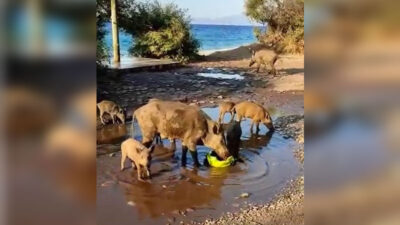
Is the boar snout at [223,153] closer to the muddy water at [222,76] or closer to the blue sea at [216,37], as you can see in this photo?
the muddy water at [222,76]

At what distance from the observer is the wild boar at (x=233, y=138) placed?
6.82ft

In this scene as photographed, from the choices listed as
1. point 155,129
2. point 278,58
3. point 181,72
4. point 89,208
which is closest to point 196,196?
point 155,129

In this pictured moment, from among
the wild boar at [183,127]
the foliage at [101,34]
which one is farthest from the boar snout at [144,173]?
the foliage at [101,34]

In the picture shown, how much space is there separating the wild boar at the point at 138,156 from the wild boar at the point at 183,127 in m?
0.10

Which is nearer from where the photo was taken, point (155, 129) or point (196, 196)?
point (196, 196)

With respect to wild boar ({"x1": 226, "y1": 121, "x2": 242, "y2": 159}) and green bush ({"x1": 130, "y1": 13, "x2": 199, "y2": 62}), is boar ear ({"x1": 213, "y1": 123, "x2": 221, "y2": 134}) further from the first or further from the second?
green bush ({"x1": 130, "y1": 13, "x2": 199, "y2": 62})

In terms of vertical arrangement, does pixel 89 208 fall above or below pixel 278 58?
below

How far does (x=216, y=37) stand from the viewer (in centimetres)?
181

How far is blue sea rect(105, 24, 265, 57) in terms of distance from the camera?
5.51 ft

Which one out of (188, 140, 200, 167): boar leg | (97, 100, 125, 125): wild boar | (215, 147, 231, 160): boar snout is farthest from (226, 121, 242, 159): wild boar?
(97, 100, 125, 125): wild boar

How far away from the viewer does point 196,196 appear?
182 centimetres

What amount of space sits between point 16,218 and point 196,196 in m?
1.27

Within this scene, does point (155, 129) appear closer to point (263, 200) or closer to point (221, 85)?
point (221, 85)

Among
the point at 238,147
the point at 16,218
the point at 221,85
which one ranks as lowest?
the point at 238,147
